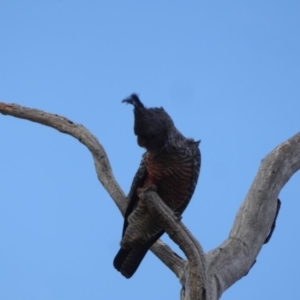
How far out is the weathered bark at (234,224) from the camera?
4219 mm

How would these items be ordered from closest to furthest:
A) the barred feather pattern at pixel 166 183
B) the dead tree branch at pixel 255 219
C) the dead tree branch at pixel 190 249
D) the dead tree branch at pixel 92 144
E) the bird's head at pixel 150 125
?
1. the dead tree branch at pixel 190 249
2. the bird's head at pixel 150 125
3. the dead tree branch at pixel 255 219
4. the barred feather pattern at pixel 166 183
5. the dead tree branch at pixel 92 144

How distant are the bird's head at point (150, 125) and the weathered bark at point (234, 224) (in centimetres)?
48

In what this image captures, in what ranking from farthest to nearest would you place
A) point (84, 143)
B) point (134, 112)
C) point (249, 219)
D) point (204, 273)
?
point (84, 143), point (249, 219), point (134, 112), point (204, 273)

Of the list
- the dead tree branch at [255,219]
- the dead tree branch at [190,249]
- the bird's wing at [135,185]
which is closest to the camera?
the dead tree branch at [190,249]

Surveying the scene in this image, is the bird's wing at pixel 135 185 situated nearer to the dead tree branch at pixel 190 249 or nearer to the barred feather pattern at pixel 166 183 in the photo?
the barred feather pattern at pixel 166 183

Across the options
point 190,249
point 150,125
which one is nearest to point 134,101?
point 150,125

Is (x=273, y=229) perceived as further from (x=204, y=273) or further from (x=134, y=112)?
(x=134, y=112)

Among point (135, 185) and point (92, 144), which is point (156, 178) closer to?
point (135, 185)

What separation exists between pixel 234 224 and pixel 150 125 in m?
1.06

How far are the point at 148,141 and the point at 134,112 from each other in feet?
0.91

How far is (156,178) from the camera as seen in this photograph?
514cm

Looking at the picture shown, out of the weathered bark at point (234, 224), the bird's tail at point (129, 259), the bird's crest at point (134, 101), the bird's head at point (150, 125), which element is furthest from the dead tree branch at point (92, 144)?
the bird's crest at point (134, 101)

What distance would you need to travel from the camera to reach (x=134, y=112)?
4.60 m

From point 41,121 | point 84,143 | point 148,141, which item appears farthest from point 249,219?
point 41,121
